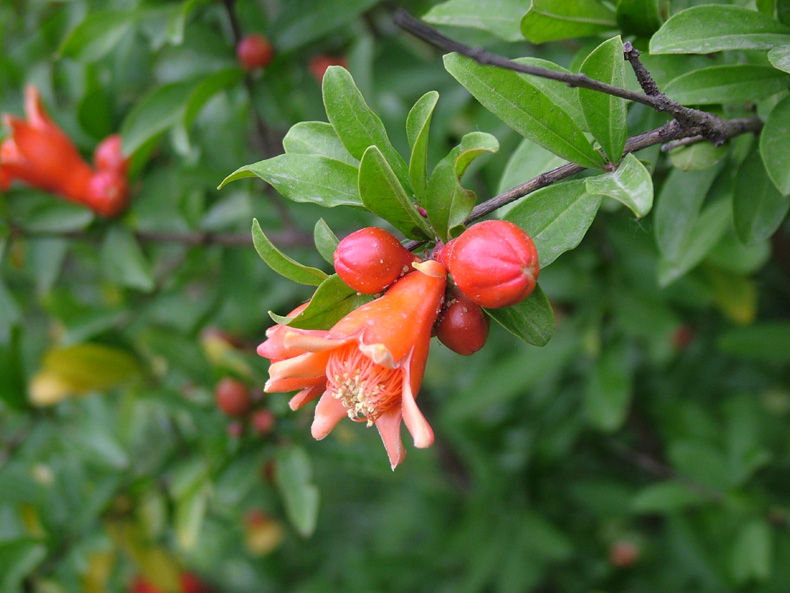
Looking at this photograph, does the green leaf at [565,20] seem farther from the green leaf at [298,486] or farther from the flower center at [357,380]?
the green leaf at [298,486]

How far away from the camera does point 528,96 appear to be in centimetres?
89

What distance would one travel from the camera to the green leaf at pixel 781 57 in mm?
844

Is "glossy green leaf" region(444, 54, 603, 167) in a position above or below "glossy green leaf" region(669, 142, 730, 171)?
above

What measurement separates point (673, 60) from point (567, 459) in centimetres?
171

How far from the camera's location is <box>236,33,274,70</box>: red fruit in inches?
68.7

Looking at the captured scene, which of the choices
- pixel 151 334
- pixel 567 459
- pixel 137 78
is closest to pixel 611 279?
pixel 567 459

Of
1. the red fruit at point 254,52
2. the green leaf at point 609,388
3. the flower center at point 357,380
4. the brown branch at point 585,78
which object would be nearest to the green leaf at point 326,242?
the flower center at point 357,380

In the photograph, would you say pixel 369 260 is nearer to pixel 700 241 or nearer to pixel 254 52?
pixel 700 241

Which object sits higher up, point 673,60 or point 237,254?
point 673,60

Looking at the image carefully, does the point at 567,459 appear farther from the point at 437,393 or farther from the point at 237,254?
the point at 237,254

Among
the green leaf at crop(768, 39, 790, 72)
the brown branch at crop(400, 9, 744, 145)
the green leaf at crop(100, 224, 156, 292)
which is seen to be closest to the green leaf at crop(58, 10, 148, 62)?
the green leaf at crop(100, 224, 156, 292)

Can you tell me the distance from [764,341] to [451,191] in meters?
1.42

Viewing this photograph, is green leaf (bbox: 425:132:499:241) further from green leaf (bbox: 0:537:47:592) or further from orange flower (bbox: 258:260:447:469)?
green leaf (bbox: 0:537:47:592)

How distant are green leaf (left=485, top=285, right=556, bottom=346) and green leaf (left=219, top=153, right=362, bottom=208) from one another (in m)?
0.23
